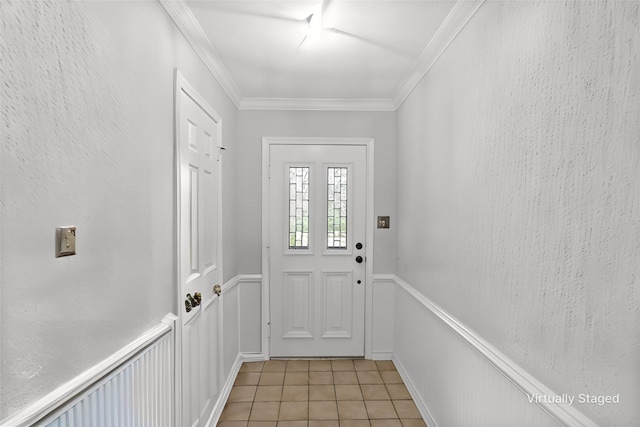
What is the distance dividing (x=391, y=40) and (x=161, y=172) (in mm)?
1539

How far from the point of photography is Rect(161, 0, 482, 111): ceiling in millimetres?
1894

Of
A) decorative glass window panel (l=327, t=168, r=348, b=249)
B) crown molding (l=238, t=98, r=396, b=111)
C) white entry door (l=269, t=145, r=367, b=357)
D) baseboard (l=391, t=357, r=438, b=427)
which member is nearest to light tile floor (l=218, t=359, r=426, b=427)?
Answer: baseboard (l=391, t=357, r=438, b=427)

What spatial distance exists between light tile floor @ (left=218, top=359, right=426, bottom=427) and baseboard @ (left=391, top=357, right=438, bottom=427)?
0.13ft

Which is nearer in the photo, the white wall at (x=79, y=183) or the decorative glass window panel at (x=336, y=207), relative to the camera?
the white wall at (x=79, y=183)

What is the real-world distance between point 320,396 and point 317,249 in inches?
50.1

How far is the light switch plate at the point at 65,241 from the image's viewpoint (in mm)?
1021

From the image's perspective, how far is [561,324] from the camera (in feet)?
3.84

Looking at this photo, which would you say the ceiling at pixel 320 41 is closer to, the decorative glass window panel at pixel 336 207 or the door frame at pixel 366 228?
the door frame at pixel 366 228

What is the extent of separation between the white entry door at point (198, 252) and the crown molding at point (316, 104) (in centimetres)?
82

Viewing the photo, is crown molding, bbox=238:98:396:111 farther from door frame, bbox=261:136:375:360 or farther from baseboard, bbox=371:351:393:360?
baseboard, bbox=371:351:393:360

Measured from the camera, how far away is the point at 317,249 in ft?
11.7

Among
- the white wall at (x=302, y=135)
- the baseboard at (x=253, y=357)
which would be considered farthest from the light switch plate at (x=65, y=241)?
the baseboard at (x=253, y=357)

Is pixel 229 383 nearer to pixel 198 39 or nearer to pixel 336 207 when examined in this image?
pixel 336 207

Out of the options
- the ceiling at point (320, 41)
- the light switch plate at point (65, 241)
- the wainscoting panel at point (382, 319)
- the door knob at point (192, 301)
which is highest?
the ceiling at point (320, 41)
